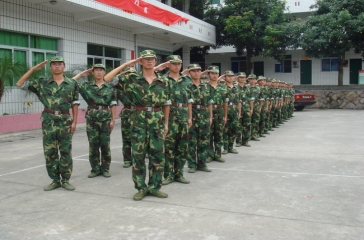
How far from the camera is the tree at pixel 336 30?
71.5ft

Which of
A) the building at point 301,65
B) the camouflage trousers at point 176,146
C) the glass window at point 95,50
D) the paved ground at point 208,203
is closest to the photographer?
the paved ground at point 208,203

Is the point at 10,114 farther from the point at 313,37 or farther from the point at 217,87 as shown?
the point at 313,37

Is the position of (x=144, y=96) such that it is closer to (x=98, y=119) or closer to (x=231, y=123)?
(x=98, y=119)

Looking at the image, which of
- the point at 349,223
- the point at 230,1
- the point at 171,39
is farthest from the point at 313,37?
the point at 349,223

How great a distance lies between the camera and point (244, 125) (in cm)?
954

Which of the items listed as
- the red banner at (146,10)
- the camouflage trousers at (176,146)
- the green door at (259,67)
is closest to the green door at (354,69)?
the green door at (259,67)

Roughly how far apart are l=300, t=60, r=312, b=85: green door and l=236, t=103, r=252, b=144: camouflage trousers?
2134 centimetres

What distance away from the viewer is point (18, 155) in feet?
27.5

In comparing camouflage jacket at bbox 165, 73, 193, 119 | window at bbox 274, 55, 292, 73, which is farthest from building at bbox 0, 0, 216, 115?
window at bbox 274, 55, 292, 73

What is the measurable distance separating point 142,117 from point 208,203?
1.32 m

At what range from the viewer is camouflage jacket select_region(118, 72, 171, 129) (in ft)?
15.7

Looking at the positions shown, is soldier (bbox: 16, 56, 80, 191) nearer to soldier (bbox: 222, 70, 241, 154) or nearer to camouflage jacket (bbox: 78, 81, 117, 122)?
camouflage jacket (bbox: 78, 81, 117, 122)

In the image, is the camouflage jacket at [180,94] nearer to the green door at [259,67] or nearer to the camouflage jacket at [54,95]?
the camouflage jacket at [54,95]

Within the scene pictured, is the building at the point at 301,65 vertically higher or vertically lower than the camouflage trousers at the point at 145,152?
higher
